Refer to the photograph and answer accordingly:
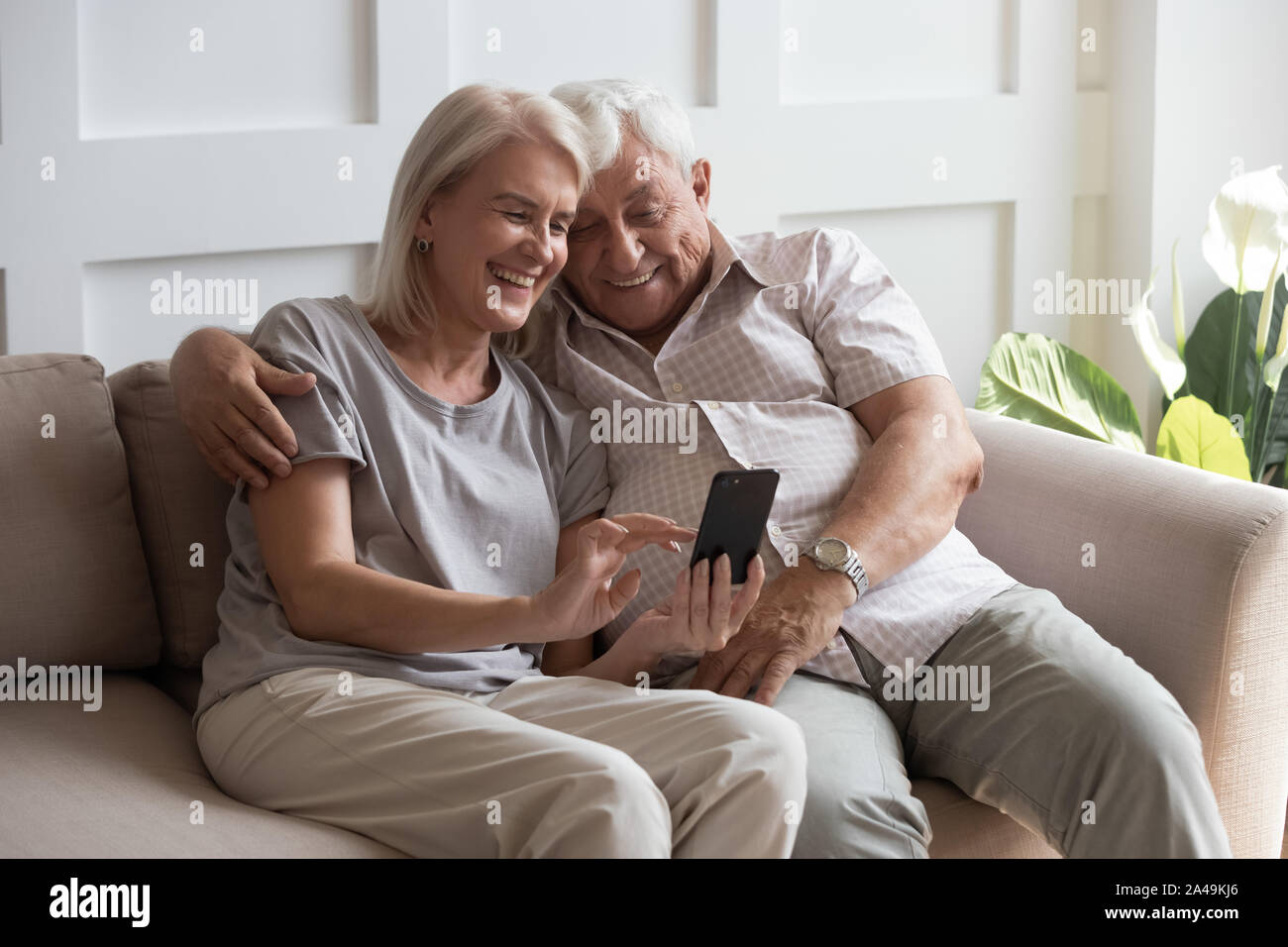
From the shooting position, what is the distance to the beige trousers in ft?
3.87

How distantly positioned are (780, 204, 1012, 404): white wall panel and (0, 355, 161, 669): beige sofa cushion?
1536mm

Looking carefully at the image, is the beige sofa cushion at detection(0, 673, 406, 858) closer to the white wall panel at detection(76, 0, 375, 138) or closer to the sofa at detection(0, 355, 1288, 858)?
the sofa at detection(0, 355, 1288, 858)

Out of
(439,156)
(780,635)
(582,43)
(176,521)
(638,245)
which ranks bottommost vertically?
(780,635)

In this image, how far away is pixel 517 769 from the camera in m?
1.20

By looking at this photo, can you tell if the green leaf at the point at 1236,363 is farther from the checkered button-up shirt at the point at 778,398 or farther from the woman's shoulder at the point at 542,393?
the woman's shoulder at the point at 542,393

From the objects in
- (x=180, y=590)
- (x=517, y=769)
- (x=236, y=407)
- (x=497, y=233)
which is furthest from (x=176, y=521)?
(x=517, y=769)

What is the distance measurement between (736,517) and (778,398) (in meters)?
0.47

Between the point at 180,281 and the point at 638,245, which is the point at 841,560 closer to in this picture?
the point at 638,245

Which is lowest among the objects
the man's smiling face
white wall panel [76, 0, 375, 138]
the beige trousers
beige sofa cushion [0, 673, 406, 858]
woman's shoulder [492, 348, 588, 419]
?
beige sofa cushion [0, 673, 406, 858]

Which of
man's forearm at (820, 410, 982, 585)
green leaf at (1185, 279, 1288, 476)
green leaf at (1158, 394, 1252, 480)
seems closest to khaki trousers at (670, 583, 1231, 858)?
man's forearm at (820, 410, 982, 585)
